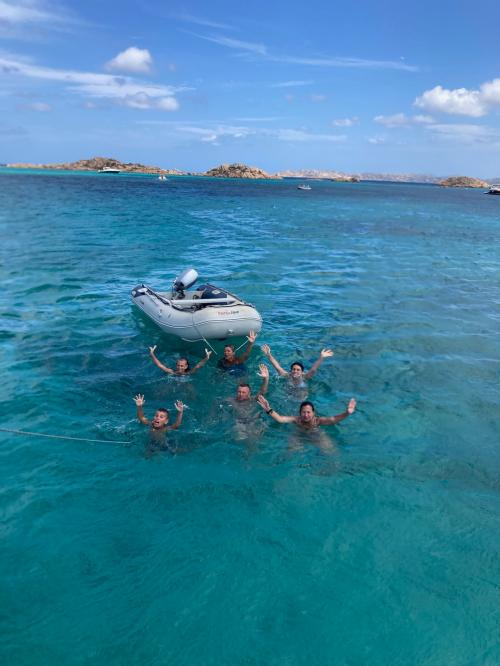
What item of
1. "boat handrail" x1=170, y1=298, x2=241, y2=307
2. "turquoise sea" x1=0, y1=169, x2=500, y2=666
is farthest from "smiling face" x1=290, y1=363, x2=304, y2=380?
Result: "boat handrail" x1=170, y1=298, x2=241, y2=307

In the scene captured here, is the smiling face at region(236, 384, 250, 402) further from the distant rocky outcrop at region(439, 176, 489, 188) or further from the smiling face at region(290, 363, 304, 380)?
the distant rocky outcrop at region(439, 176, 489, 188)

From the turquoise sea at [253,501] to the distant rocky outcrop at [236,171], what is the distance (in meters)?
139

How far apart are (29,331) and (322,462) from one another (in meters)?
8.69

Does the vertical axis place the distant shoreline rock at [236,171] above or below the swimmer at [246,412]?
above

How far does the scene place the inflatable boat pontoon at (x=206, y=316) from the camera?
1133 cm

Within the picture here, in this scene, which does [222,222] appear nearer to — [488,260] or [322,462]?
[488,260]

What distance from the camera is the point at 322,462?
7.68m

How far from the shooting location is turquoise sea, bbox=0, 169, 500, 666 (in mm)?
5027

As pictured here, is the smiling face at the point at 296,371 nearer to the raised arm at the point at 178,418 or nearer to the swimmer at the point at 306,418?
the swimmer at the point at 306,418

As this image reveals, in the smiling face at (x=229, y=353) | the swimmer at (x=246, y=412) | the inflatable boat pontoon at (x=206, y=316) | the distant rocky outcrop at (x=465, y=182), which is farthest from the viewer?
the distant rocky outcrop at (x=465, y=182)

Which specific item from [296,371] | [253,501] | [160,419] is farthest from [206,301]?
[253,501]

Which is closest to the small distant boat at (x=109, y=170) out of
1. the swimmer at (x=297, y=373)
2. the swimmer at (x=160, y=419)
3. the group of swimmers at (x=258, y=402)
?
the group of swimmers at (x=258, y=402)

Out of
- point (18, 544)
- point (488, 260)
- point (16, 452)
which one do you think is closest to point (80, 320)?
point (16, 452)

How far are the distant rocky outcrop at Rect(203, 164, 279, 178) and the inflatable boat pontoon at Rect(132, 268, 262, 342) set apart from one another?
14118cm
